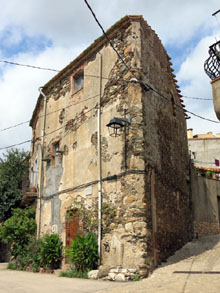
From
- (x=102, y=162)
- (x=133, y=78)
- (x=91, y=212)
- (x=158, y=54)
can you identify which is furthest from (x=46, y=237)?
(x=158, y=54)

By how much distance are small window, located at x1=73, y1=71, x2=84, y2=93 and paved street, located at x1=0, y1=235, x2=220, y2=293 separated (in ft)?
23.3

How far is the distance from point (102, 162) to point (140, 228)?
2592 mm

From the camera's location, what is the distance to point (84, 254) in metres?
9.14

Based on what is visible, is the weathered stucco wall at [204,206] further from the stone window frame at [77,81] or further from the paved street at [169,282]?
the stone window frame at [77,81]

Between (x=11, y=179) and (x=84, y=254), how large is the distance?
8872 mm

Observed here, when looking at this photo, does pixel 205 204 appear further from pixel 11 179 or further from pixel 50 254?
pixel 11 179

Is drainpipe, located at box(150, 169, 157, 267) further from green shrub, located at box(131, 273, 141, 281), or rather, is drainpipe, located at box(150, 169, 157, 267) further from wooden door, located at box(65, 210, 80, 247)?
wooden door, located at box(65, 210, 80, 247)

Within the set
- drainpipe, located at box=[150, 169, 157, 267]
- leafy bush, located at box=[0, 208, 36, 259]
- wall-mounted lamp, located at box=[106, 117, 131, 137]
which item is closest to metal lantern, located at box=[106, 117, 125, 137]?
wall-mounted lamp, located at box=[106, 117, 131, 137]

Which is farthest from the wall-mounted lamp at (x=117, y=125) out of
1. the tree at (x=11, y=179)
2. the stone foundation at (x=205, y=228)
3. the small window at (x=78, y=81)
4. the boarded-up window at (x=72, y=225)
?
the tree at (x=11, y=179)

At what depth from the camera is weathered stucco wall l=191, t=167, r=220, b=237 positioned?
12.7 m

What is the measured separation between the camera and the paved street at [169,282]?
651 centimetres

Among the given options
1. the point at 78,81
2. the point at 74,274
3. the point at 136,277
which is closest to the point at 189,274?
the point at 136,277

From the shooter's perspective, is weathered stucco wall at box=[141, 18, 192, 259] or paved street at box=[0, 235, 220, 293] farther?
weathered stucco wall at box=[141, 18, 192, 259]

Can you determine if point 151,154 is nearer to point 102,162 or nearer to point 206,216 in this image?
point 102,162
